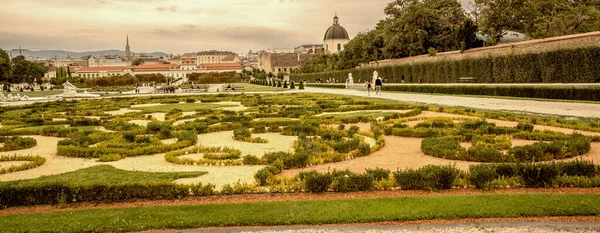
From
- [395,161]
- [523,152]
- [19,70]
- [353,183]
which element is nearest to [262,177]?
[353,183]

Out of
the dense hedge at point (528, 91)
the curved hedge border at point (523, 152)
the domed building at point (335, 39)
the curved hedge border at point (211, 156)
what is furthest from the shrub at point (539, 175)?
the domed building at point (335, 39)

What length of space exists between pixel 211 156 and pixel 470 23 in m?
34.3

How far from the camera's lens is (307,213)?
4820mm

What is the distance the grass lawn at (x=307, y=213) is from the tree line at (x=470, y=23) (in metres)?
29.5

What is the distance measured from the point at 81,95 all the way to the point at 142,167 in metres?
30.2

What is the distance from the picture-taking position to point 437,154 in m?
7.97

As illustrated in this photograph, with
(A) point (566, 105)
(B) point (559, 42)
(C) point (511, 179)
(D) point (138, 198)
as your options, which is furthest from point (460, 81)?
(D) point (138, 198)

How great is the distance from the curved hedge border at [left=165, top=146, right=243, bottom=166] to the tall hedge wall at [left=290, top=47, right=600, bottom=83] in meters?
19.2

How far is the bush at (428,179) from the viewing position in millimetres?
5652

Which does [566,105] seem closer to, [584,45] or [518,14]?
[584,45]

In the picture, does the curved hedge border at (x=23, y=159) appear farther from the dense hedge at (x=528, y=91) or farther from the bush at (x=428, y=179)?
the dense hedge at (x=528, y=91)

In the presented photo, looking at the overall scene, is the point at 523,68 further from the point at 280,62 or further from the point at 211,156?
the point at 280,62

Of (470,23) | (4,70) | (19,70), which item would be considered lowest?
(4,70)

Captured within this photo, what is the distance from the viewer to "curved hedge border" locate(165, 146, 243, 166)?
307 inches
